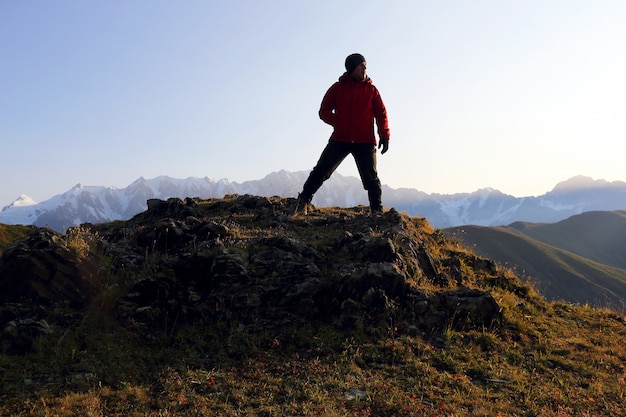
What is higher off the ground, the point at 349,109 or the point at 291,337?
the point at 349,109

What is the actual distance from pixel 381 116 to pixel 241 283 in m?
7.59

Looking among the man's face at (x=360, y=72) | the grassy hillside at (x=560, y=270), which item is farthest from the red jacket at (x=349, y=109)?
the grassy hillside at (x=560, y=270)

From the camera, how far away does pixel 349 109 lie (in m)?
13.3

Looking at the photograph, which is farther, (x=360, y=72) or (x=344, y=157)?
(x=344, y=157)

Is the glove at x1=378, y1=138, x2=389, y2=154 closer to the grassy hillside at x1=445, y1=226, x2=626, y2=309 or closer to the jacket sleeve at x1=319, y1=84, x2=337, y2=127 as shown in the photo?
the jacket sleeve at x1=319, y1=84, x2=337, y2=127

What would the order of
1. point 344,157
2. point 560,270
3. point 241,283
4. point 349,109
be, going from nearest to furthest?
point 241,283, point 349,109, point 344,157, point 560,270

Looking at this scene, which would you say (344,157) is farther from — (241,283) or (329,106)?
(241,283)

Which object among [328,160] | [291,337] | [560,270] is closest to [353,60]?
[328,160]

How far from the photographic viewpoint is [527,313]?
10.8 metres

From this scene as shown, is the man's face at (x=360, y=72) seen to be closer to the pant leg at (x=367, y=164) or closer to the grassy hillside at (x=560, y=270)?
the pant leg at (x=367, y=164)

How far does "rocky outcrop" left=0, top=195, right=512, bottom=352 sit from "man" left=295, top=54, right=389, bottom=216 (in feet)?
9.20

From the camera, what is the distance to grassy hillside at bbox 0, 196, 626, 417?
6105 millimetres

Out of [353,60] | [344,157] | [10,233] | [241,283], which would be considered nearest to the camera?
[241,283]

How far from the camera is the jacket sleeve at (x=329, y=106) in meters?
13.3
